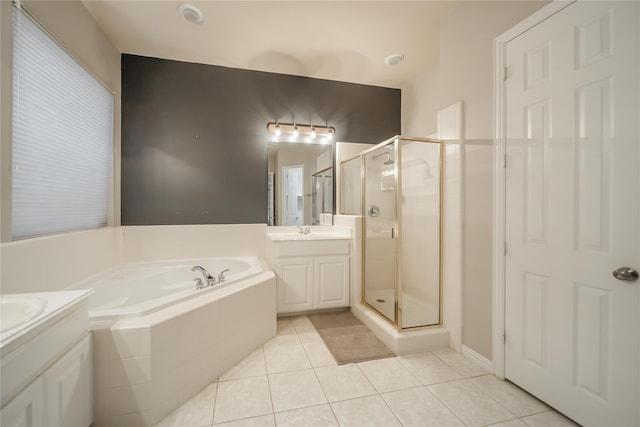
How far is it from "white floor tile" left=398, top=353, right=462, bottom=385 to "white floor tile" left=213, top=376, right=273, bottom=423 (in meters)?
1.01

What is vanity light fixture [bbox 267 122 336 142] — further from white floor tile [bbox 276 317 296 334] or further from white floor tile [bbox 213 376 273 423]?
white floor tile [bbox 213 376 273 423]

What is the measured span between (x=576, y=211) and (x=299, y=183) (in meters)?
2.51

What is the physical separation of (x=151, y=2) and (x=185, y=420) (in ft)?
9.60

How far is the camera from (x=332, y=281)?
283 centimetres

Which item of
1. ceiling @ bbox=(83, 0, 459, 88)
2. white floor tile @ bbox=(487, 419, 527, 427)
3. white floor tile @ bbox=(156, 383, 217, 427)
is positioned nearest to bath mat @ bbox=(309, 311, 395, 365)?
white floor tile @ bbox=(487, 419, 527, 427)

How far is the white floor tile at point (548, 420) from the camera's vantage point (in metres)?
1.37

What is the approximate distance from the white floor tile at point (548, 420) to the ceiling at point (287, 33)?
112 inches

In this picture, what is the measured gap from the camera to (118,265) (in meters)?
2.59

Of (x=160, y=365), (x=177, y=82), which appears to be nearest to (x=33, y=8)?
(x=177, y=82)

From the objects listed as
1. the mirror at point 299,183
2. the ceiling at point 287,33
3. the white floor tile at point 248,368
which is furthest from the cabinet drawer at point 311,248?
the ceiling at point 287,33

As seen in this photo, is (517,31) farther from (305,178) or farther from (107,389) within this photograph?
(107,389)

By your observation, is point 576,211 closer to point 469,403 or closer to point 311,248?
point 469,403

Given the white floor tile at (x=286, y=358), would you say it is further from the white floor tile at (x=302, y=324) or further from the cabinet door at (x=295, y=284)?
the cabinet door at (x=295, y=284)

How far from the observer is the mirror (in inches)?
124
